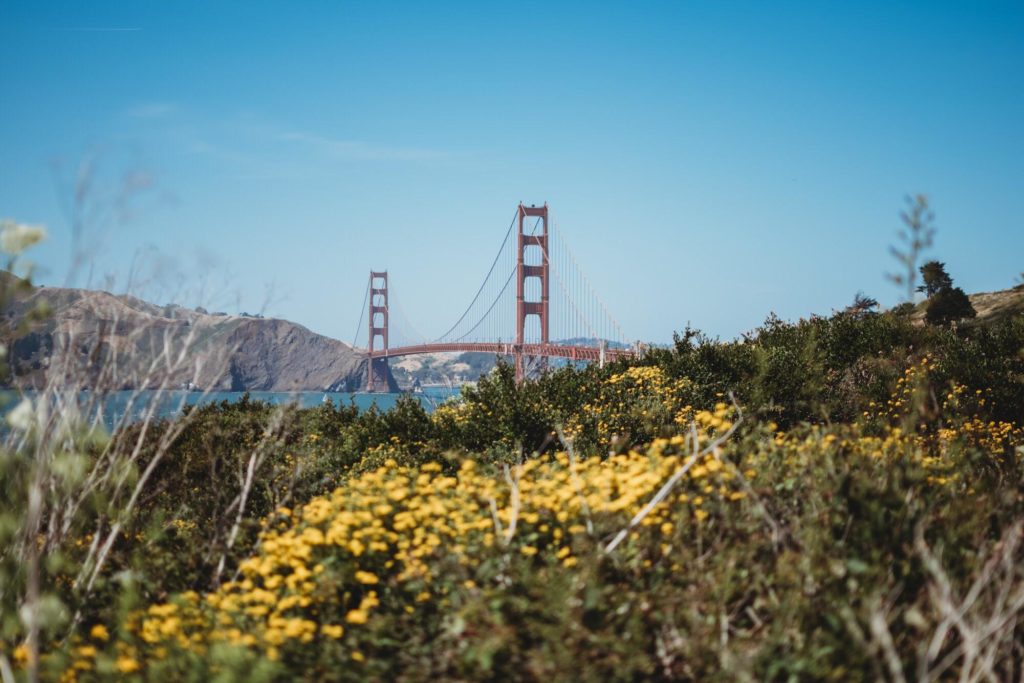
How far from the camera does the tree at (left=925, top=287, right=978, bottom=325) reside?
3058 cm

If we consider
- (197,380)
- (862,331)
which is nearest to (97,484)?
(197,380)

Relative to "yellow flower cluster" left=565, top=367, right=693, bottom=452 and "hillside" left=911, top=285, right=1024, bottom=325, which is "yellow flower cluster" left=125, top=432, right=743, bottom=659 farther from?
"hillside" left=911, top=285, right=1024, bottom=325

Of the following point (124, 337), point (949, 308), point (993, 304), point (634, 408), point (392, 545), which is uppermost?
point (993, 304)

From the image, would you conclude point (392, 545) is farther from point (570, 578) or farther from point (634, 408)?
point (634, 408)

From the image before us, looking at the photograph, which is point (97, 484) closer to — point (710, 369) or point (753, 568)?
point (753, 568)

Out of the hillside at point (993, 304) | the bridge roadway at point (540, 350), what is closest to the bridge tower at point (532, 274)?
the bridge roadway at point (540, 350)

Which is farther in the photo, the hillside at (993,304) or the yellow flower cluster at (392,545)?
the hillside at (993,304)

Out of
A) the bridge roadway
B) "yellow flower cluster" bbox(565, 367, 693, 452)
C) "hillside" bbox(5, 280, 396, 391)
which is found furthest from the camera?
the bridge roadway

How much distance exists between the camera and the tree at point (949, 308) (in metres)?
30.6

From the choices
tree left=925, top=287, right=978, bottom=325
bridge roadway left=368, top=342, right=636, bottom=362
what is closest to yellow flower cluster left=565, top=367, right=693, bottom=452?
bridge roadway left=368, top=342, right=636, bottom=362

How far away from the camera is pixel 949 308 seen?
30578mm

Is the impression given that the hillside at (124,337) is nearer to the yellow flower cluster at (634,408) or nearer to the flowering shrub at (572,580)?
the flowering shrub at (572,580)

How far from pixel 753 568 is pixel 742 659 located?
2.23ft

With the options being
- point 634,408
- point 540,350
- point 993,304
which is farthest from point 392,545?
point 993,304
